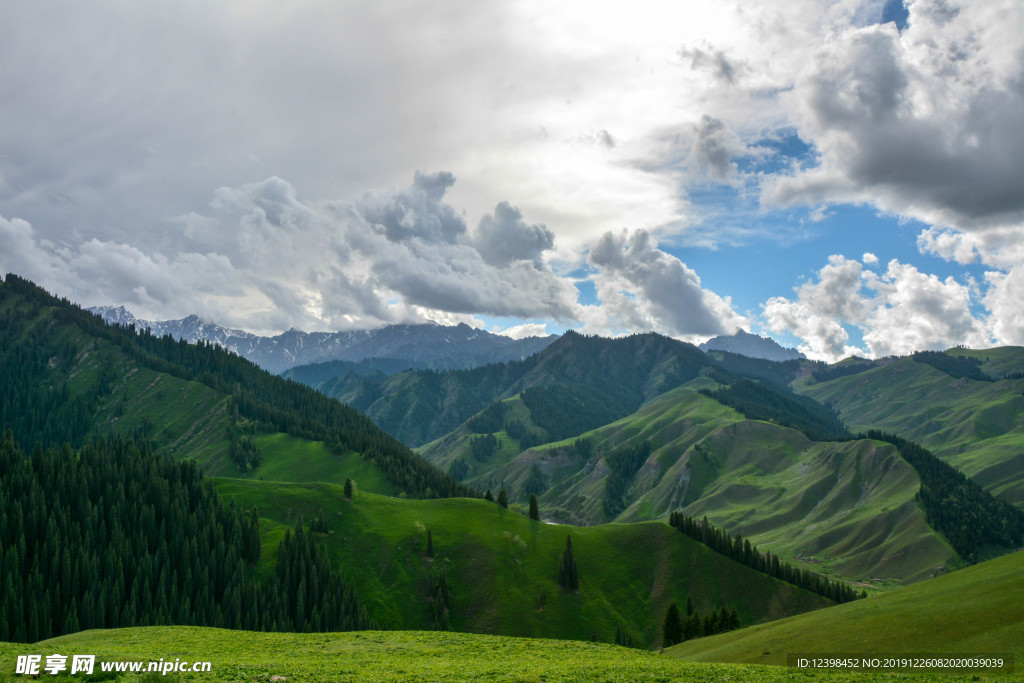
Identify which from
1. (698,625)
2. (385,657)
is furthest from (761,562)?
(385,657)

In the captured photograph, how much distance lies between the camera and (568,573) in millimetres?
167875

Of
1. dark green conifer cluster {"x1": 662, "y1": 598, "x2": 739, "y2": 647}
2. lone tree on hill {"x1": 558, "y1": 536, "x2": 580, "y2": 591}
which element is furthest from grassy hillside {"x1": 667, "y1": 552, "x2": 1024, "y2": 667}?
lone tree on hill {"x1": 558, "y1": 536, "x2": 580, "y2": 591}

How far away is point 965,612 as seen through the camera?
58.0m

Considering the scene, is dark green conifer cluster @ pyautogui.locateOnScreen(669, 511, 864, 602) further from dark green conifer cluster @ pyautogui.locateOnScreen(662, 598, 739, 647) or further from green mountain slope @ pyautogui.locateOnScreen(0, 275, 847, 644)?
dark green conifer cluster @ pyautogui.locateOnScreen(662, 598, 739, 647)

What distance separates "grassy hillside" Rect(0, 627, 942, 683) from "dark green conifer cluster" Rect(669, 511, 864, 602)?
127797mm

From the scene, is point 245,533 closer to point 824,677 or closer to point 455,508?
point 455,508

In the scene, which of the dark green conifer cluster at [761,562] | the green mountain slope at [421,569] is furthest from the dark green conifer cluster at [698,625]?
the dark green conifer cluster at [761,562]

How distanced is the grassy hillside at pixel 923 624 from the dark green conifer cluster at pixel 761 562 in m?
91.9

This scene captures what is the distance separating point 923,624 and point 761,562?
125897mm

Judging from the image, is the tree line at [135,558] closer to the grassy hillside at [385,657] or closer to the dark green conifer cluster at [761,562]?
the grassy hillside at [385,657]

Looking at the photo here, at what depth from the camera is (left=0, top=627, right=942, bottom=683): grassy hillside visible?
42500mm

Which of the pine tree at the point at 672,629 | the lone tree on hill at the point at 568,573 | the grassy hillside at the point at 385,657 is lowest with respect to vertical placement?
the pine tree at the point at 672,629

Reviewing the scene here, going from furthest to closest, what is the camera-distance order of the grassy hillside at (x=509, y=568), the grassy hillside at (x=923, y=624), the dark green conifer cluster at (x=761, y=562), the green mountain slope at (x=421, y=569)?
the dark green conifer cluster at (x=761, y=562) → the grassy hillside at (x=509, y=568) → the green mountain slope at (x=421, y=569) → the grassy hillside at (x=923, y=624)

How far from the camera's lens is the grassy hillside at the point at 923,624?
52.6 meters
